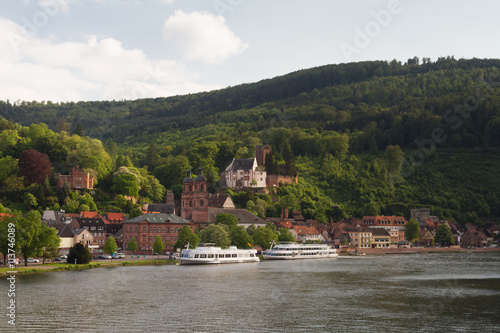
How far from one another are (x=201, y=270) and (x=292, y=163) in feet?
295

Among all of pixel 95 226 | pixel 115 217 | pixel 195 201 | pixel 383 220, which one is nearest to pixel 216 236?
pixel 195 201

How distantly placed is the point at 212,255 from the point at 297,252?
27303mm

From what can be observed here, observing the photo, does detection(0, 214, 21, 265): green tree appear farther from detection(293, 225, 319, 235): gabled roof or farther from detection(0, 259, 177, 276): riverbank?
detection(293, 225, 319, 235): gabled roof

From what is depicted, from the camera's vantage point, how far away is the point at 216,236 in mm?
108250

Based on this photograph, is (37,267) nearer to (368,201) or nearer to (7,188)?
(7,188)

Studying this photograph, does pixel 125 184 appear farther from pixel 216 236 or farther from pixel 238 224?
pixel 216 236

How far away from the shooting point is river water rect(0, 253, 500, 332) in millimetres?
41406

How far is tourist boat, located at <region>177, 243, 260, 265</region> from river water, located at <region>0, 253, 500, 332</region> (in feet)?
60.0

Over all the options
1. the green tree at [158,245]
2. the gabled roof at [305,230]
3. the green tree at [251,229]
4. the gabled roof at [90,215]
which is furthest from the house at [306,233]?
the gabled roof at [90,215]

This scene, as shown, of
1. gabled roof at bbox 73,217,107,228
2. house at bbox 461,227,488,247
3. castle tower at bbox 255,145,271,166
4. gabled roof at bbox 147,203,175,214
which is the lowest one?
house at bbox 461,227,488,247

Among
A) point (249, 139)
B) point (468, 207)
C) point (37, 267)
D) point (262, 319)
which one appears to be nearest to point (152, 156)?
point (249, 139)

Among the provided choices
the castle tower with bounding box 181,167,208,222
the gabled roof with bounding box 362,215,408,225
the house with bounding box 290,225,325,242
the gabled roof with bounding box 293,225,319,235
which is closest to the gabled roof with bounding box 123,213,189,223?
the castle tower with bounding box 181,167,208,222

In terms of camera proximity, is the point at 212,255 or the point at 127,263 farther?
the point at 212,255

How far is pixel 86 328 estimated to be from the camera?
39.7 metres
